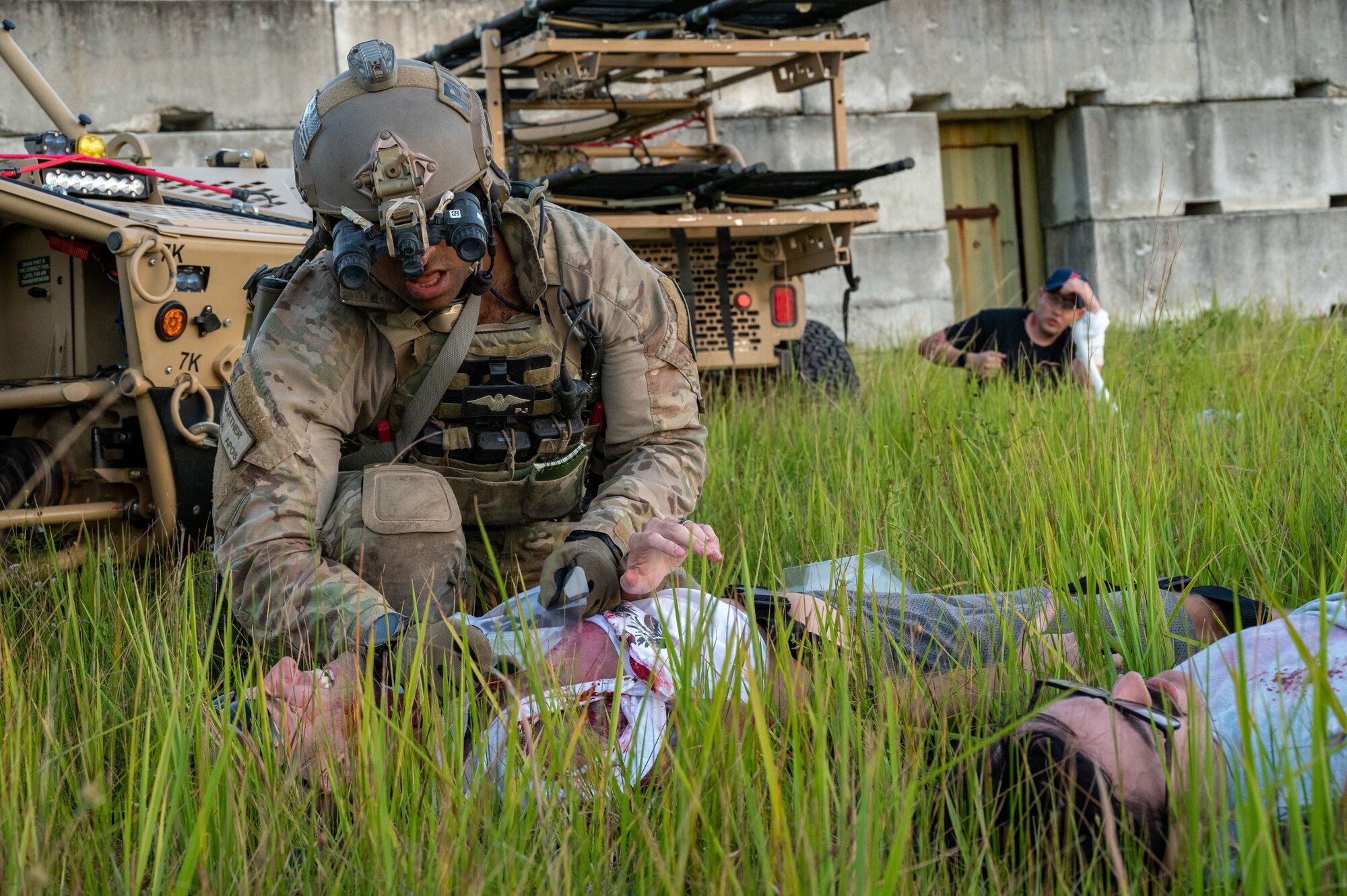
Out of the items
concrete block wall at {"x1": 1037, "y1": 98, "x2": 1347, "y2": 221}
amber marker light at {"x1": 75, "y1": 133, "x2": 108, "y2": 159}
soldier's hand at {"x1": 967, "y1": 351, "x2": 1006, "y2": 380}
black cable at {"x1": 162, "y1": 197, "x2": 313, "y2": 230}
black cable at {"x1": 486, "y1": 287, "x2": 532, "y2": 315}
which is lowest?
soldier's hand at {"x1": 967, "y1": 351, "x2": 1006, "y2": 380}

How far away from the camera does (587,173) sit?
16.9 ft

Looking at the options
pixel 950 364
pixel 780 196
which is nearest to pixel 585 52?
pixel 780 196

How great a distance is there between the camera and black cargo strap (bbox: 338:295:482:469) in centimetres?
259

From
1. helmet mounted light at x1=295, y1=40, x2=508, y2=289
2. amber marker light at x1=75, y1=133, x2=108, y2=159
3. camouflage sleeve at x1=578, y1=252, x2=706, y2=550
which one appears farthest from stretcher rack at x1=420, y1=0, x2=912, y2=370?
helmet mounted light at x1=295, y1=40, x2=508, y2=289

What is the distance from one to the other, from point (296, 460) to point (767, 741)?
1.34m

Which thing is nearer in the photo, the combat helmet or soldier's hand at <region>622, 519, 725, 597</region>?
soldier's hand at <region>622, 519, 725, 597</region>

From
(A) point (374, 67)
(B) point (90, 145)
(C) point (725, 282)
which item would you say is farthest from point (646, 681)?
(C) point (725, 282)

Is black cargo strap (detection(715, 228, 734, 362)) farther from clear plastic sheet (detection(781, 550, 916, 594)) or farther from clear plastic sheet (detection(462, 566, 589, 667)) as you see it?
clear plastic sheet (detection(462, 566, 589, 667))

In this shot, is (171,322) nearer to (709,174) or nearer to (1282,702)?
(709,174)

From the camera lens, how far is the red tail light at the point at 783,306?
19.2 feet

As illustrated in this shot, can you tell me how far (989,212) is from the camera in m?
9.69

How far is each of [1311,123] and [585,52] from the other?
6.43 metres

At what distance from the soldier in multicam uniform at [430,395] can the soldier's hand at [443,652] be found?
0.30 ft

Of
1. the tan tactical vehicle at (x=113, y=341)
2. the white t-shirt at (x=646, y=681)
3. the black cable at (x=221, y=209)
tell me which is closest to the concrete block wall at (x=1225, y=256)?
the black cable at (x=221, y=209)
